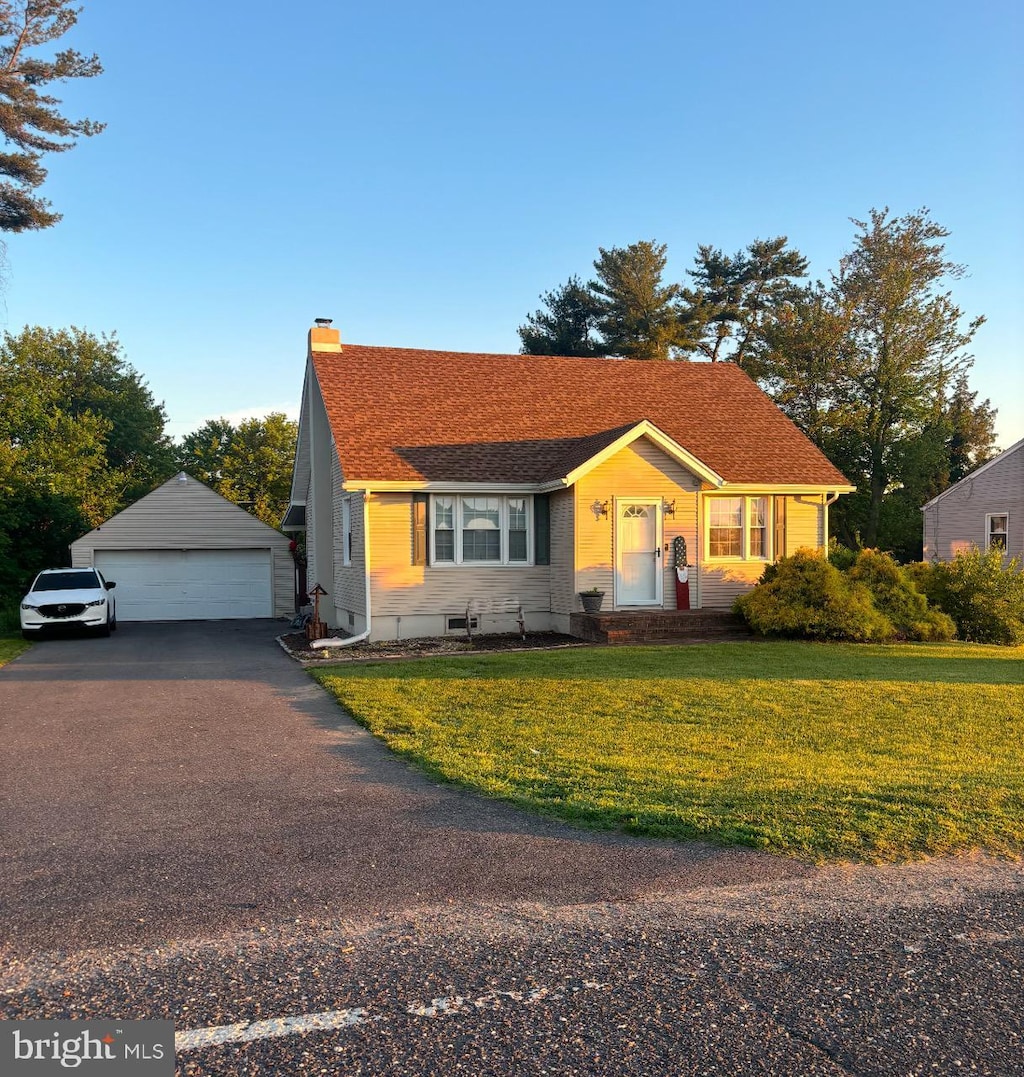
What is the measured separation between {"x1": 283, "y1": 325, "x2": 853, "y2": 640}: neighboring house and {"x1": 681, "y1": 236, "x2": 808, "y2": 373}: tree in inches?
867

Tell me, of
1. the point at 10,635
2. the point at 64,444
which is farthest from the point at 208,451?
the point at 10,635

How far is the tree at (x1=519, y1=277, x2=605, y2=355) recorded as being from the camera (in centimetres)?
4181

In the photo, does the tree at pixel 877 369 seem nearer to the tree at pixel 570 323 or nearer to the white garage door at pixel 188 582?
the tree at pixel 570 323

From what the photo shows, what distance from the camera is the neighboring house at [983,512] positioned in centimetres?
2709

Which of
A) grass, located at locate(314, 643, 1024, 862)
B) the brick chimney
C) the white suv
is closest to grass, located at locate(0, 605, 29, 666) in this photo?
the white suv

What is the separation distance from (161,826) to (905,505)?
38523 mm

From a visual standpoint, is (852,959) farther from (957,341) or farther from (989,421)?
(989,421)

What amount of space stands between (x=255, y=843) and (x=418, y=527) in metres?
12.4

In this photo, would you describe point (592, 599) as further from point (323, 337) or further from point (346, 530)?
point (323, 337)

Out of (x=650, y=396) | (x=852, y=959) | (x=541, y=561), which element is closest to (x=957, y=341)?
(x=650, y=396)

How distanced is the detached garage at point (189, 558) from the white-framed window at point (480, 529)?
10350 mm

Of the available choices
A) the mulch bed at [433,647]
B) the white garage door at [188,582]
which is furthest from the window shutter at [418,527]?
the white garage door at [188,582]

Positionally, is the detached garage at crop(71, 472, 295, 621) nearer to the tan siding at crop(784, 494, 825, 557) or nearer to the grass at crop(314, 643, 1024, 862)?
the grass at crop(314, 643, 1024, 862)

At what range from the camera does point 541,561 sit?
18.6 metres
